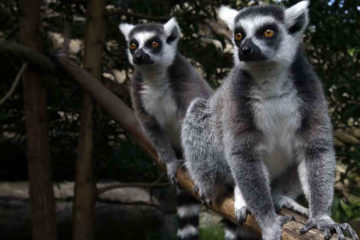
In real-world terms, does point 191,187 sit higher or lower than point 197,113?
lower

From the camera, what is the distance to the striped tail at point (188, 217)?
3.56 meters

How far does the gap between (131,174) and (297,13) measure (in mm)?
4988

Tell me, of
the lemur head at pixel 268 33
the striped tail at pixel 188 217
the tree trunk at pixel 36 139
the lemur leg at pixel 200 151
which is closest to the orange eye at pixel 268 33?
the lemur head at pixel 268 33

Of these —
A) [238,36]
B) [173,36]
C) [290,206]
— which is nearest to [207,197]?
[290,206]

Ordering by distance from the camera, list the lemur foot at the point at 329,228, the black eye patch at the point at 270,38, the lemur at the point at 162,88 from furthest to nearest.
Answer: the lemur at the point at 162,88 → the black eye patch at the point at 270,38 → the lemur foot at the point at 329,228

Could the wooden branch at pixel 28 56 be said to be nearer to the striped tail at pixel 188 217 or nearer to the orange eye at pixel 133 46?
the orange eye at pixel 133 46

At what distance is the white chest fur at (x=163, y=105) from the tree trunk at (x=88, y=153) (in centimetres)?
72

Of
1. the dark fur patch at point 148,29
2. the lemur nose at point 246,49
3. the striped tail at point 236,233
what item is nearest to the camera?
the lemur nose at point 246,49

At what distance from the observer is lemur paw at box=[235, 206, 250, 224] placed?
8.18 feet

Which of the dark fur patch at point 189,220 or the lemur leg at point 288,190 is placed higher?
the lemur leg at point 288,190

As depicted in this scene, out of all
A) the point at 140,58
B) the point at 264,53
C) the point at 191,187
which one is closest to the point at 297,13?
the point at 264,53

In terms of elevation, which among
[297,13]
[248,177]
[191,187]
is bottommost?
[191,187]

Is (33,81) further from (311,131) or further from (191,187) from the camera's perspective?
(311,131)

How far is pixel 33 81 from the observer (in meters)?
4.45
